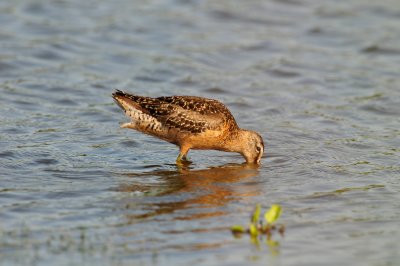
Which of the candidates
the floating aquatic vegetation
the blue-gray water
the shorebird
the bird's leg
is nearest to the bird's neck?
the shorebird

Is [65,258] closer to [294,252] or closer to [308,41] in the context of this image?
[294,252]

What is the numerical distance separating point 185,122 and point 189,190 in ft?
4.41

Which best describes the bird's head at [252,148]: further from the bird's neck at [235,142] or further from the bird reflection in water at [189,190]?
the bird reflection in water at [189,190]

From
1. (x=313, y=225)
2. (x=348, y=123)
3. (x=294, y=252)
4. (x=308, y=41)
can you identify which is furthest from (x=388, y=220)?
(x=308, y=41)

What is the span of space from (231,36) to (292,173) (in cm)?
712

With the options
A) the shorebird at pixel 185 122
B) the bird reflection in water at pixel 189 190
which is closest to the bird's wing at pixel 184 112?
the shorebird at pixel 185 122

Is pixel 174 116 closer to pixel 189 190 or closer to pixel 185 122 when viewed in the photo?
pixel 185 122

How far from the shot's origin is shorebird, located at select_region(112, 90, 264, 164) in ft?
35.1

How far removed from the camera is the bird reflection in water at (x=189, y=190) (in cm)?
860

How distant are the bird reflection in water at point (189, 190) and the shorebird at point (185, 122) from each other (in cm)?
28

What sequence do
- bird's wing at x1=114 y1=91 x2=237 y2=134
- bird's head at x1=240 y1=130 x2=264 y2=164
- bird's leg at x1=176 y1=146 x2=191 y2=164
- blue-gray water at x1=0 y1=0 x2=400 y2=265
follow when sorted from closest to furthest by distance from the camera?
blue-gray water at x1=0 y1=0 x2=400 y2=265, bird's wing at x1=114 y1=91 x2=237 y2=134, bird's leg at x1=176 y1=146 x2=191 y2=164, bird's head at x1=240 y1=130 x2=264 y2=164

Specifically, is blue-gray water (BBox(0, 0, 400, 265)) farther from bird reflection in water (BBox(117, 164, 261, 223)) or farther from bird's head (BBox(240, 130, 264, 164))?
bird's head (BBox(240, 130, 264, 164))

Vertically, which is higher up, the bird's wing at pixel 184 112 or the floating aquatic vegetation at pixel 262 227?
the bird's wing at pixel 184 112

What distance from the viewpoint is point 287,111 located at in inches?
516
